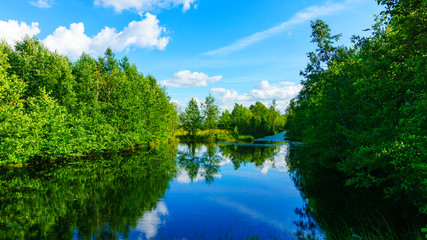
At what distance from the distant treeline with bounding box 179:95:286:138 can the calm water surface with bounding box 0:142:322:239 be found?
2432 inches

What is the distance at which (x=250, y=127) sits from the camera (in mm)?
109688

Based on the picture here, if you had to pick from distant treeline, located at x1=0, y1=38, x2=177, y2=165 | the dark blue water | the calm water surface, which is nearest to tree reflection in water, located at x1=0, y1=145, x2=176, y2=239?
the calm water surface

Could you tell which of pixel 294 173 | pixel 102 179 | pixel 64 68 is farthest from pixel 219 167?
pixel 64 68

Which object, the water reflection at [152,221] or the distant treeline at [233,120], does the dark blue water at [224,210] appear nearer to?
the water reflection at [152,221]

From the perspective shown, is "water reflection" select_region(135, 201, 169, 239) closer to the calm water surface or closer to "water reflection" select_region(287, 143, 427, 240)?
the calm water surface

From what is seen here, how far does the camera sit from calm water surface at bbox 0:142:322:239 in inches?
437

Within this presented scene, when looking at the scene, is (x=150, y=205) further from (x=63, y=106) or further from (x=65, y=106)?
(x=65, y=106)

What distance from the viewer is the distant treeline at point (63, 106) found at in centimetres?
2156

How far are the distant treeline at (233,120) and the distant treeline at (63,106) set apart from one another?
112 feet

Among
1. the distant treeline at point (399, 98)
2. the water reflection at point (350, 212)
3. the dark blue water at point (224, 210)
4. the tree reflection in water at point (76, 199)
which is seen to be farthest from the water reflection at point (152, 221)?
the distant treeline at point (399, 98)

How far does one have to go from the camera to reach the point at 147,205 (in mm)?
14828

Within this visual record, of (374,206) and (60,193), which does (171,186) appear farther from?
(374,206)

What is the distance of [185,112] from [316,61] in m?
68.4

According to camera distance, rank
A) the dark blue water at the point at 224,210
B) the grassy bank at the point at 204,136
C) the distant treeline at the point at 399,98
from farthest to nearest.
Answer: the grassy bank at the point at 204,136 < the dark blue water at the point at 224,210 < the distant treeline at the point at 399,98
